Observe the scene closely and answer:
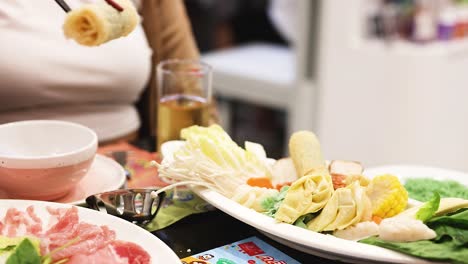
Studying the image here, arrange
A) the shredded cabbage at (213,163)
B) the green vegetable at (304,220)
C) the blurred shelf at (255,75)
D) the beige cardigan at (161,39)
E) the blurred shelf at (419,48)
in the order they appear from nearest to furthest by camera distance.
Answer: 1. the green vegetable at (304,220)
2. the shredded cabbage at (213,163)
3. the beige cardigan at (161,39)
4. the blurred shelf at (419,48)
5. the blurred shelf at (255,75)

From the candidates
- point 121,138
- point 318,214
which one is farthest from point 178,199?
point 121,138

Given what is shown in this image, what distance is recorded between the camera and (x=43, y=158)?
85 cm

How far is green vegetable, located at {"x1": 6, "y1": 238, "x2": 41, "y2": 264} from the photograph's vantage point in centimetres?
68

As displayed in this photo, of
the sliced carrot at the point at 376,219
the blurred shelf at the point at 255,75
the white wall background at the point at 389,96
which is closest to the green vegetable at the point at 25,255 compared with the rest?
the sliced carrot at the point at 376,219

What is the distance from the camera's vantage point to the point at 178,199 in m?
0.97

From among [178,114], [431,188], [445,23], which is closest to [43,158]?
[178,114]

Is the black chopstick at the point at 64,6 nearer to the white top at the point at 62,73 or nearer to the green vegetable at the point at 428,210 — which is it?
the white top at the point at 62,73

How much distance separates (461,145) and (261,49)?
1091 millimetres

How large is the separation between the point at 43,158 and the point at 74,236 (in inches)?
5.6

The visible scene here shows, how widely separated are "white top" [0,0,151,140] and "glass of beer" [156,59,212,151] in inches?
7.3

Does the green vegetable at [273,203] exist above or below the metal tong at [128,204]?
above

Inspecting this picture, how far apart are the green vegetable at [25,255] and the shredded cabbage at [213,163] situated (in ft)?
0.86

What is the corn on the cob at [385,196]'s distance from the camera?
0.82m

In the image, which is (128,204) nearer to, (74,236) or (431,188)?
(74,236)
